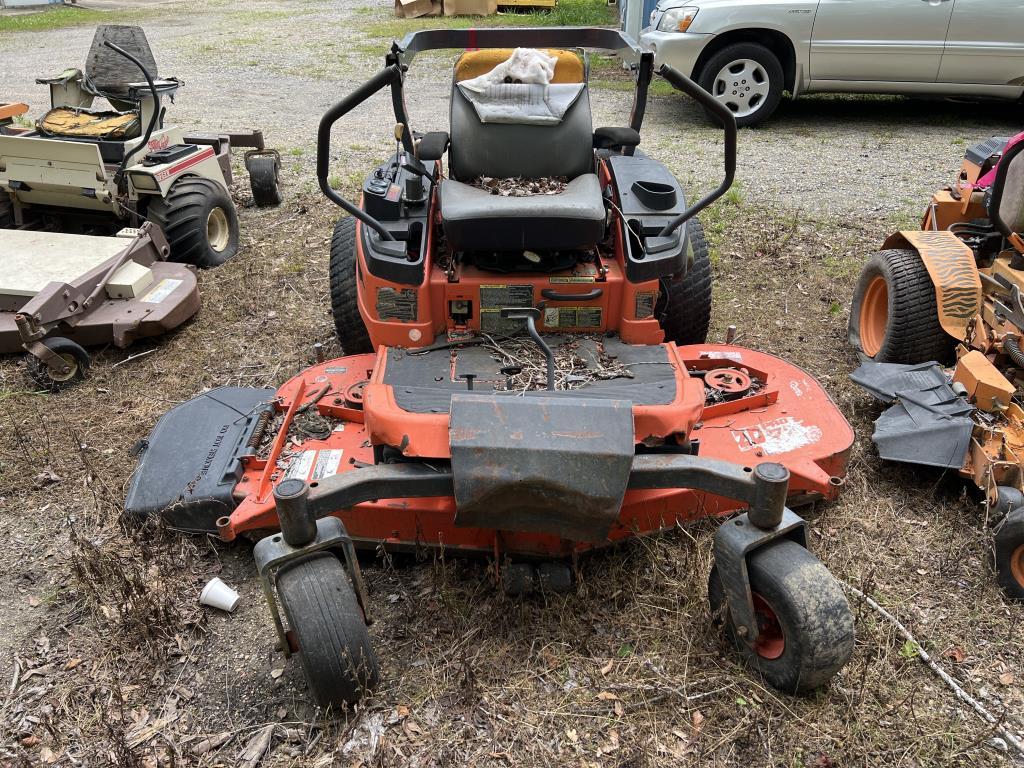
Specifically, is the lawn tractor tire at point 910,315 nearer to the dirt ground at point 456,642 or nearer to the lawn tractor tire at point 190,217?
the dirt ground at point 456,642

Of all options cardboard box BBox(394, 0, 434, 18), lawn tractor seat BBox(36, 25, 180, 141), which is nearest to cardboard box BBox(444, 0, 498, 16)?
cardboard box BBox(394, 0, 434, 18)

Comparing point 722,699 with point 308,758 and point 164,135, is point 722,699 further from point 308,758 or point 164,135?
point 164,135

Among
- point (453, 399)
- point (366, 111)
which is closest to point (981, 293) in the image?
point (453, 399)

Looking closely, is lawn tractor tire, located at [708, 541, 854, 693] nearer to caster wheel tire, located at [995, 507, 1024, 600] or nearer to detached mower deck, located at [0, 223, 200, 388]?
caster wheel tire, located at [995, 507, 1024, 600]

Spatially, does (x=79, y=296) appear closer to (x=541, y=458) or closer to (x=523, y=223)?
(x=523, y=223)

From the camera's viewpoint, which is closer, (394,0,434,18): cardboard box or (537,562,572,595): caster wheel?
(537,562,572,595): caster wheel

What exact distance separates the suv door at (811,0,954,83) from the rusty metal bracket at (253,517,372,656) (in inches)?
287

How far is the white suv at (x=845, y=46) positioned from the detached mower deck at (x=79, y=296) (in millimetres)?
5272

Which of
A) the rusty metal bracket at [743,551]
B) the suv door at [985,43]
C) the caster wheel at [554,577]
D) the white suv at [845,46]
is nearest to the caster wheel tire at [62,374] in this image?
the caster wheel at [554,577]

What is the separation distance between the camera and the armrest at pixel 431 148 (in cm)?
374

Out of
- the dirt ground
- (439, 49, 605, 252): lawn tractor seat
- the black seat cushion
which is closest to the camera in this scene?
the dirt ground

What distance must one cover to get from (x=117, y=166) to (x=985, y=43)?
7.50 m

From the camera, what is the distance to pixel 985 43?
747cm

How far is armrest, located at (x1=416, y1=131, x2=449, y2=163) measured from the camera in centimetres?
374
